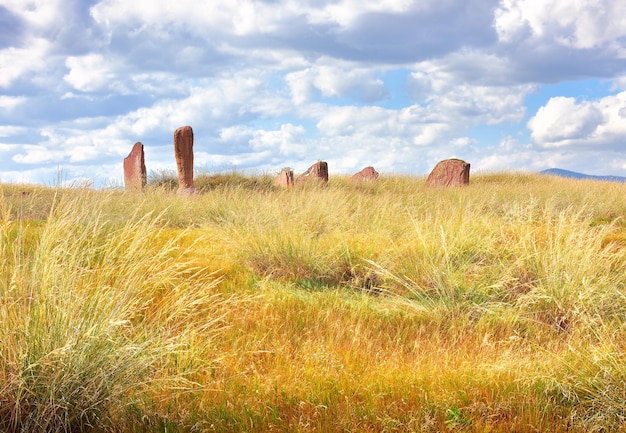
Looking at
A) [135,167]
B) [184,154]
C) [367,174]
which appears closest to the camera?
[184,154]

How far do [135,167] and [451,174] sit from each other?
10589 millimetres

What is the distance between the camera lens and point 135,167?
1831 centimetres

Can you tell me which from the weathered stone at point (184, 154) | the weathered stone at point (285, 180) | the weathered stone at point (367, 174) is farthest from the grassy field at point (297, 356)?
the weathered stone at point (367, 174)

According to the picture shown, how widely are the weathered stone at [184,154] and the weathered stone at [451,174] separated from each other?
26.1 ft

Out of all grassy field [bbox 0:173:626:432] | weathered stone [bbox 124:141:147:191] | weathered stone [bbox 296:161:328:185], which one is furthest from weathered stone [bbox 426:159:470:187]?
grassy field [bbox 0:173:626:432]

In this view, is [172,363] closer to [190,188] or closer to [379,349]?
[379,349]

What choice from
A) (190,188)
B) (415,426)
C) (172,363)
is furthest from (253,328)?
(190,188)

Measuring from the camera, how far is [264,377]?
10.4ft

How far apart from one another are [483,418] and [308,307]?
2.00 m

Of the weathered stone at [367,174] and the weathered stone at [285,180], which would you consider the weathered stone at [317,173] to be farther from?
the weathered stone at [367,174]

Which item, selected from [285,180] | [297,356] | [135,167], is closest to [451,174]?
[285,180]

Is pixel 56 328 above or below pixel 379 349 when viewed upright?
above

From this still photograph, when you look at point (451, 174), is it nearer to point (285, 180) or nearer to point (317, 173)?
point (317, 173)

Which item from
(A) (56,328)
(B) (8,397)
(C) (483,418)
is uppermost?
(A) (56,328)
